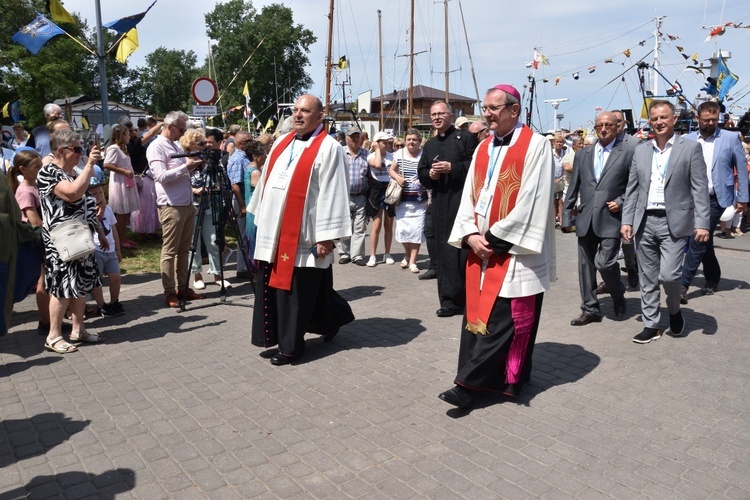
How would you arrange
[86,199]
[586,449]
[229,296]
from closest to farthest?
[586,449], [86,199], [229,296]

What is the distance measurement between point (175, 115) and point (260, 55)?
67538 mm

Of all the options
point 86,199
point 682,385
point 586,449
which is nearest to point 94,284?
point 86,199

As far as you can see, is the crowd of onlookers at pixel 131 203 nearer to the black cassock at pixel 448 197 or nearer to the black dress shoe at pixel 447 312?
the black cassock at pixel 448 197

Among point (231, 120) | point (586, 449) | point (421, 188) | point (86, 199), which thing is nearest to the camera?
point (586, 449)

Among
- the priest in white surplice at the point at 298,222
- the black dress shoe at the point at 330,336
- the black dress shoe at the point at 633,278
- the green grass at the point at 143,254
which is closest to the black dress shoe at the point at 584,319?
the black dress shoe at the point at 633,278

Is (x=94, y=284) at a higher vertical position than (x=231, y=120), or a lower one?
lower

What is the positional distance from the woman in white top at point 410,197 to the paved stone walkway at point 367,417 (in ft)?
8.66

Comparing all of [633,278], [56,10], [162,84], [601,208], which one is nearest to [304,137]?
[601,208]

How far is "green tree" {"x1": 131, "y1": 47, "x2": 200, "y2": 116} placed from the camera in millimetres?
91312

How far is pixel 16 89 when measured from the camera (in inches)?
1566

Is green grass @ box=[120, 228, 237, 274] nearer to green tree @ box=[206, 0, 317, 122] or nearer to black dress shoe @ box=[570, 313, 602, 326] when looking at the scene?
black dress shoe @ box=[570, 313, 602, 326]

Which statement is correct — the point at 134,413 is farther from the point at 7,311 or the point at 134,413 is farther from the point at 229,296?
the point at 229,296

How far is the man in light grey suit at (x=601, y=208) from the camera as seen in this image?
6.38m

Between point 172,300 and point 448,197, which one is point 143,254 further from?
point 448,197
